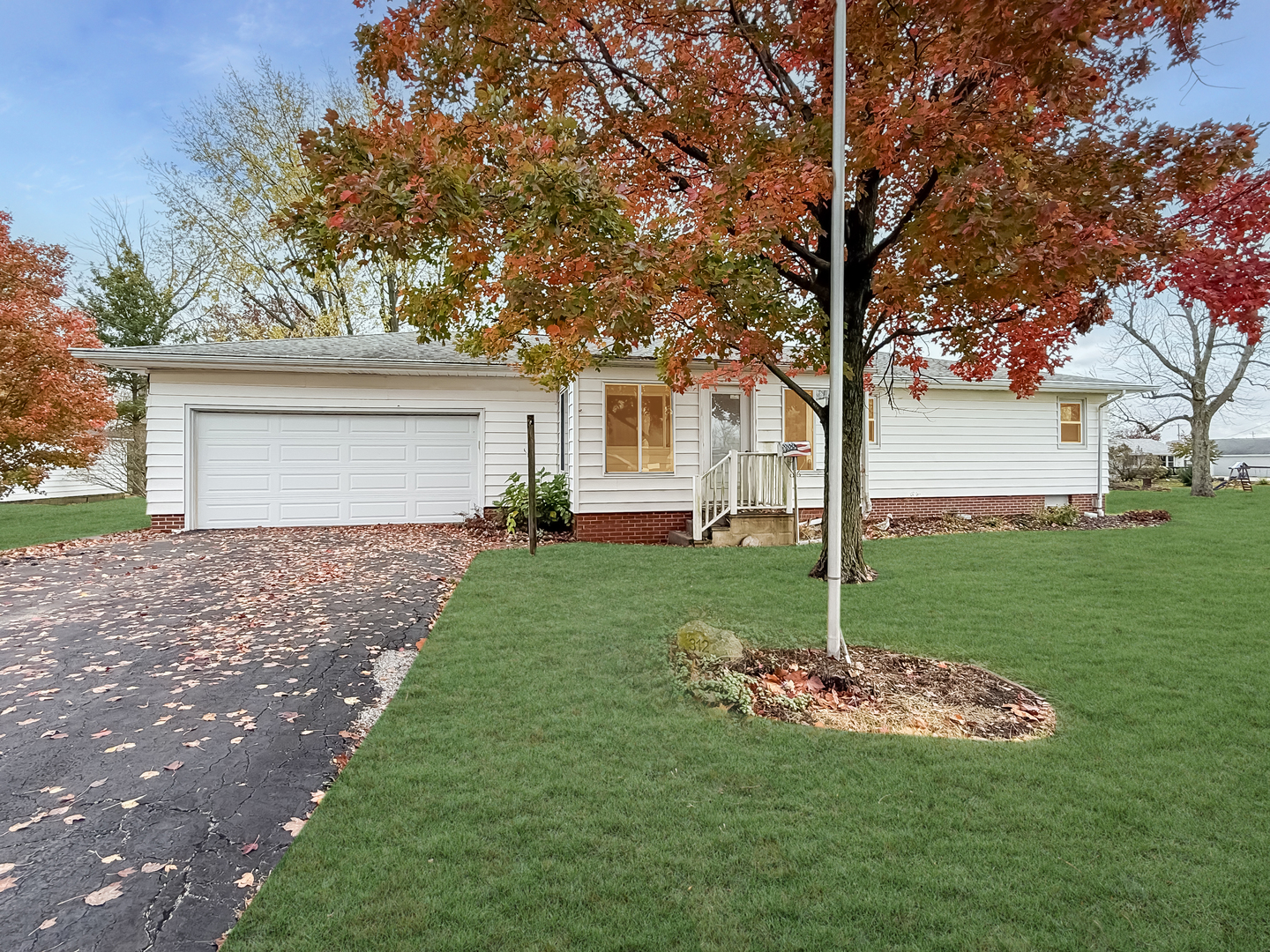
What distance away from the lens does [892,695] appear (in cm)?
379

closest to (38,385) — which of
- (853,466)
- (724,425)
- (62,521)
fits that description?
(62,521)

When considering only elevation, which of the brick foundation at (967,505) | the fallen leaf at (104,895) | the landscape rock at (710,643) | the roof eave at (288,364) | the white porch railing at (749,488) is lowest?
the fallen leaf at (104,895)

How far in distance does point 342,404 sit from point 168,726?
27.6 feet

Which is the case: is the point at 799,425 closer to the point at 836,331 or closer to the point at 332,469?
the point at 836,331

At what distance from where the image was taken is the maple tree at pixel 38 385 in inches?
428

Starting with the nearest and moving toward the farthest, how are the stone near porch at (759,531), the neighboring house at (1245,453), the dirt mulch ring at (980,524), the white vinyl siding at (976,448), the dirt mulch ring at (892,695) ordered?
the dirt mulch ring at (892,695), the stone near porch at (759,531), the dirt mulch ring at (980,524), the white vinyl siding at (976,448), the neighboring house at (1245,453)

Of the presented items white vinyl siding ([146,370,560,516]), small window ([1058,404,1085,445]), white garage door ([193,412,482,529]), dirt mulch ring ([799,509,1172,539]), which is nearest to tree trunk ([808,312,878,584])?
dirt mulch ring ([799,509,1172,539])

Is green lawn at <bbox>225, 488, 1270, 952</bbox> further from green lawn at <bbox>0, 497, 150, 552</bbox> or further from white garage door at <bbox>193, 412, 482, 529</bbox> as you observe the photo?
green lawn at <bbox>0, 497, 150, 552</bbox>

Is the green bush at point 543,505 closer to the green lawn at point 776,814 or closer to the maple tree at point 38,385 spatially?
the green lawn at point 776,814

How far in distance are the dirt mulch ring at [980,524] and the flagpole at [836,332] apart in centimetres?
635

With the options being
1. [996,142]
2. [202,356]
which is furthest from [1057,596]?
[202,356]

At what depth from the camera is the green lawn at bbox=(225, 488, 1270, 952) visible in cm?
195

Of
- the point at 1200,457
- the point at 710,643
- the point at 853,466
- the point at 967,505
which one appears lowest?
the point at 710,643

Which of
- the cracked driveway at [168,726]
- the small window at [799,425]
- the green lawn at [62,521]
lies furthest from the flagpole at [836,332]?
the green lawn at [62,521]
